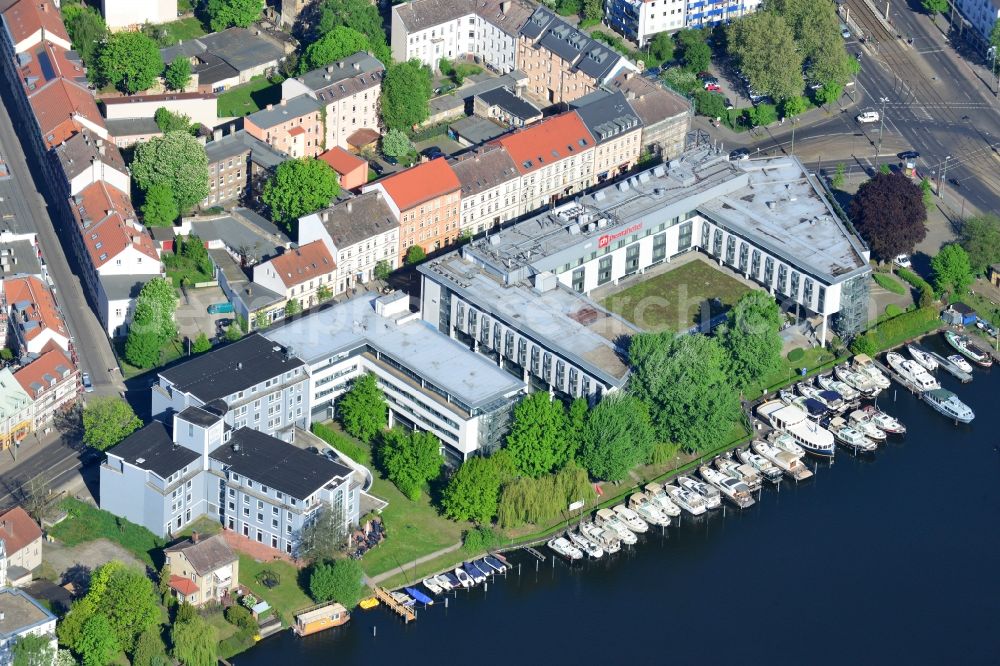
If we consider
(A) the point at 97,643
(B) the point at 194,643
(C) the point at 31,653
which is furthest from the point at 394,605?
(C) the point at 31,653

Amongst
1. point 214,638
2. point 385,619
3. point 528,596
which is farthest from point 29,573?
point 528,596

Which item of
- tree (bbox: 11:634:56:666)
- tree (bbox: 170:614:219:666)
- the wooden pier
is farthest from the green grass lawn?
tree (bbox: 11:634:56:666)

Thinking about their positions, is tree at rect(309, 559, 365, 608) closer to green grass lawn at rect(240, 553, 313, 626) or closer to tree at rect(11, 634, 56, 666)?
green grass lawn at rect(240, 553, 313, 626)

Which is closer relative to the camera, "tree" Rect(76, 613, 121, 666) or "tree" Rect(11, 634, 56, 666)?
"tree" Rect(11, 634, 56, 666)

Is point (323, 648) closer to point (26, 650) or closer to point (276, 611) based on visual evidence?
point (276, 611)

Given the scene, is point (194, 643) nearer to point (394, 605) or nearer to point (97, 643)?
point (97, 643)

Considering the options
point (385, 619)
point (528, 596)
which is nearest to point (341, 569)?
point (385, 619)

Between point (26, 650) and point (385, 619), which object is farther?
point (385, 619)

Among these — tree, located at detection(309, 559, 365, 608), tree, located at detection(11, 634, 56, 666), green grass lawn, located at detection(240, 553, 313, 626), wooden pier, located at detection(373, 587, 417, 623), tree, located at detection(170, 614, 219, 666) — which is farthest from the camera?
wooden pier, located at detection(373, 587, 417, 623)
